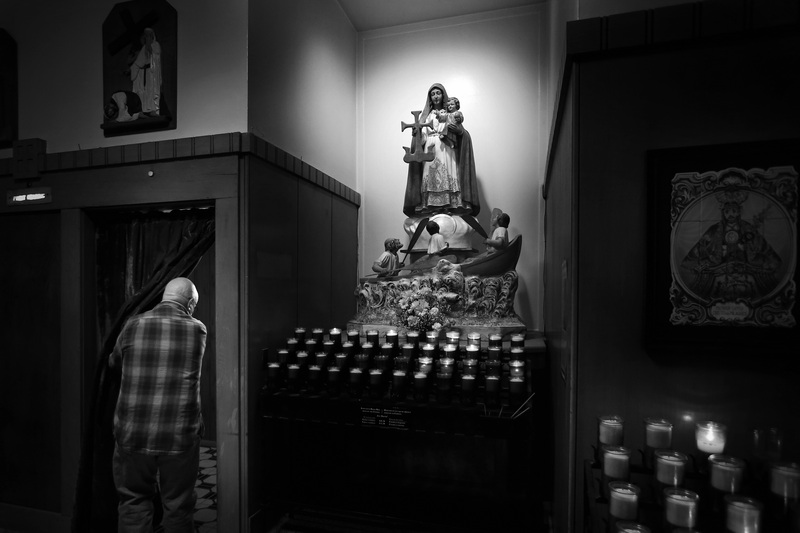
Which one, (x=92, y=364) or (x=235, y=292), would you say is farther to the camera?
(x=92, y=364)

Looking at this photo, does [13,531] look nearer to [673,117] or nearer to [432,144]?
[432,144]

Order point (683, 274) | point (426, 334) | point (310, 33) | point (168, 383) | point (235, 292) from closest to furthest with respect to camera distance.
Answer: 1. point (683, 274)
2. point (168, 383)
3. point (235, 292)
4. point (426, 334)
5. point (310, 33)

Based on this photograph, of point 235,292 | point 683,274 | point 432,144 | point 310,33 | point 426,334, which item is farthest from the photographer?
point 432,144

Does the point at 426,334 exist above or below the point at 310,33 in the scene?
below

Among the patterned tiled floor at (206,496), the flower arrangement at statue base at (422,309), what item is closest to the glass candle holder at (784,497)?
the flower arrangement at statue base at (422,309)

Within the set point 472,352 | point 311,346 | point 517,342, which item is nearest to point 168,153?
point 311,346

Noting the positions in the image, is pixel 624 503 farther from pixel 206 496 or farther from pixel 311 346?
pixel 206 496

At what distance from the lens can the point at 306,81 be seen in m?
3.60

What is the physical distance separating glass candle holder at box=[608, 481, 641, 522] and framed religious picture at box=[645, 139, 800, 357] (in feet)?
1.99

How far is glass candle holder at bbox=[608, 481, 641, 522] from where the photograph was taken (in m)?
1.18

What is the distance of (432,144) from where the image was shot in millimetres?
3963

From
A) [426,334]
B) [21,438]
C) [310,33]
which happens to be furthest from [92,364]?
[310,33]

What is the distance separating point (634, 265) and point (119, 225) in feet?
Answer: 11.4

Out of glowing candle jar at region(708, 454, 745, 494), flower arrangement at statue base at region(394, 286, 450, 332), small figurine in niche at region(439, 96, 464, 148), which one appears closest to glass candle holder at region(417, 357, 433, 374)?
flower arrangement at statue base at region(394, 286, 450, 332)
